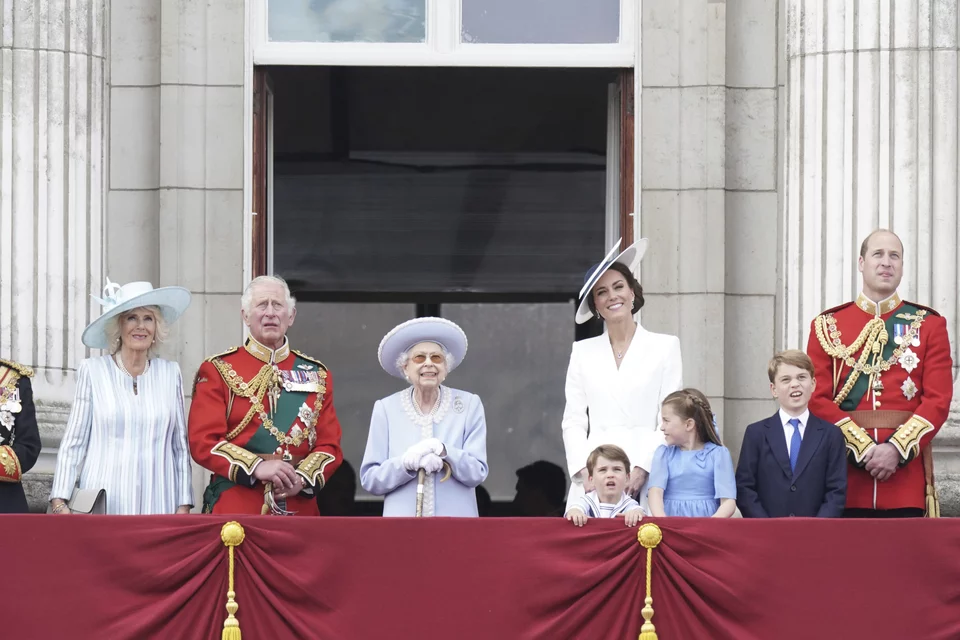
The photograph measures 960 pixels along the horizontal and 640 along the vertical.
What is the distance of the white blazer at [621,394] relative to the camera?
25.4 ft

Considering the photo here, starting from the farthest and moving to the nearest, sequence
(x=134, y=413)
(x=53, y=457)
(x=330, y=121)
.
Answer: (x=330, y=121), (x=53, y=457), (x=134, y=413)

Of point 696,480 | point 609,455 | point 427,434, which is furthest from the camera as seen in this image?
point 427,434

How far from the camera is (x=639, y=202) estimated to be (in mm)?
9844

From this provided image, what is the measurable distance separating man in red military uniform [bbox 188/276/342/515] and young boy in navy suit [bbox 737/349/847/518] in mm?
1866

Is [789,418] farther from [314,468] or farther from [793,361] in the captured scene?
[314,468]

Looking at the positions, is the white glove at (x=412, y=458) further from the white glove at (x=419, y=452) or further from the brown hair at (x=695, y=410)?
the brown hair at (x=695, y=410)

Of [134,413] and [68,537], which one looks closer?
[68,537]

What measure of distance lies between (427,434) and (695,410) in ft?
3.87

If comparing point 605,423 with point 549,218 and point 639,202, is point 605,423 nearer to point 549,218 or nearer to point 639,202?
point 639,202

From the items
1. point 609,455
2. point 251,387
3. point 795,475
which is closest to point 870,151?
point 795,475

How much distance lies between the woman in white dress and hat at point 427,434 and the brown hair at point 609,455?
54 cm

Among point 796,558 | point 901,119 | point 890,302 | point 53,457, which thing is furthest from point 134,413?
point 901,119

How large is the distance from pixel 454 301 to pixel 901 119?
6.41 m

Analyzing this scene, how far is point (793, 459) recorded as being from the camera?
24.2 ft
